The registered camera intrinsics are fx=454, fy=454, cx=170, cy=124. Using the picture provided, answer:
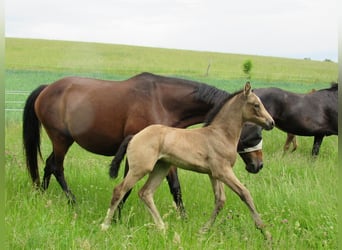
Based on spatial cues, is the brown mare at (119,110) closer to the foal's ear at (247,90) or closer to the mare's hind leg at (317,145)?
the foal's ear at (247,90)

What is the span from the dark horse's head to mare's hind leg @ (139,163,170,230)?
100 cm

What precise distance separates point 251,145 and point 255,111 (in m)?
0.81

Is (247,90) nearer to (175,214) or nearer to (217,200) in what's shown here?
(217,200)

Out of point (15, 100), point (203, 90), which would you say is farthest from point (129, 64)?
point (203, 90)

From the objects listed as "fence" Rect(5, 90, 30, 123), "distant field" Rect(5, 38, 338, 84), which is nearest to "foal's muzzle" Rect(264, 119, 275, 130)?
"fence" Rect(5, 90, 30, 123)

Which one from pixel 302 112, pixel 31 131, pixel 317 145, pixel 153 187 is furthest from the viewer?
pixel 317 145

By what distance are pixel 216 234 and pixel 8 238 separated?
6.25 feet

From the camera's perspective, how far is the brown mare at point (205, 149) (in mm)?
4496

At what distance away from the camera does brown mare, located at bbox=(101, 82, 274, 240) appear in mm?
4496

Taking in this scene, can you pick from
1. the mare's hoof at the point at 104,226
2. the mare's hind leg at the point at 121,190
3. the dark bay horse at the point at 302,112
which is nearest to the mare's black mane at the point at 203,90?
the mare's hind leg at the point at 121,190

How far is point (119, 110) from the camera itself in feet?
18.9

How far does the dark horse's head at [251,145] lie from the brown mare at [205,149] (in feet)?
1.90

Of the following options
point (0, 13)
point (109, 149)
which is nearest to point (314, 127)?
point (109, 149)

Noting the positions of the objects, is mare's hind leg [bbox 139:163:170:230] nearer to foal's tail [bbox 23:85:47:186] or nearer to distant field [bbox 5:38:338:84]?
foal's tail [bbox 23:85:47:186]
